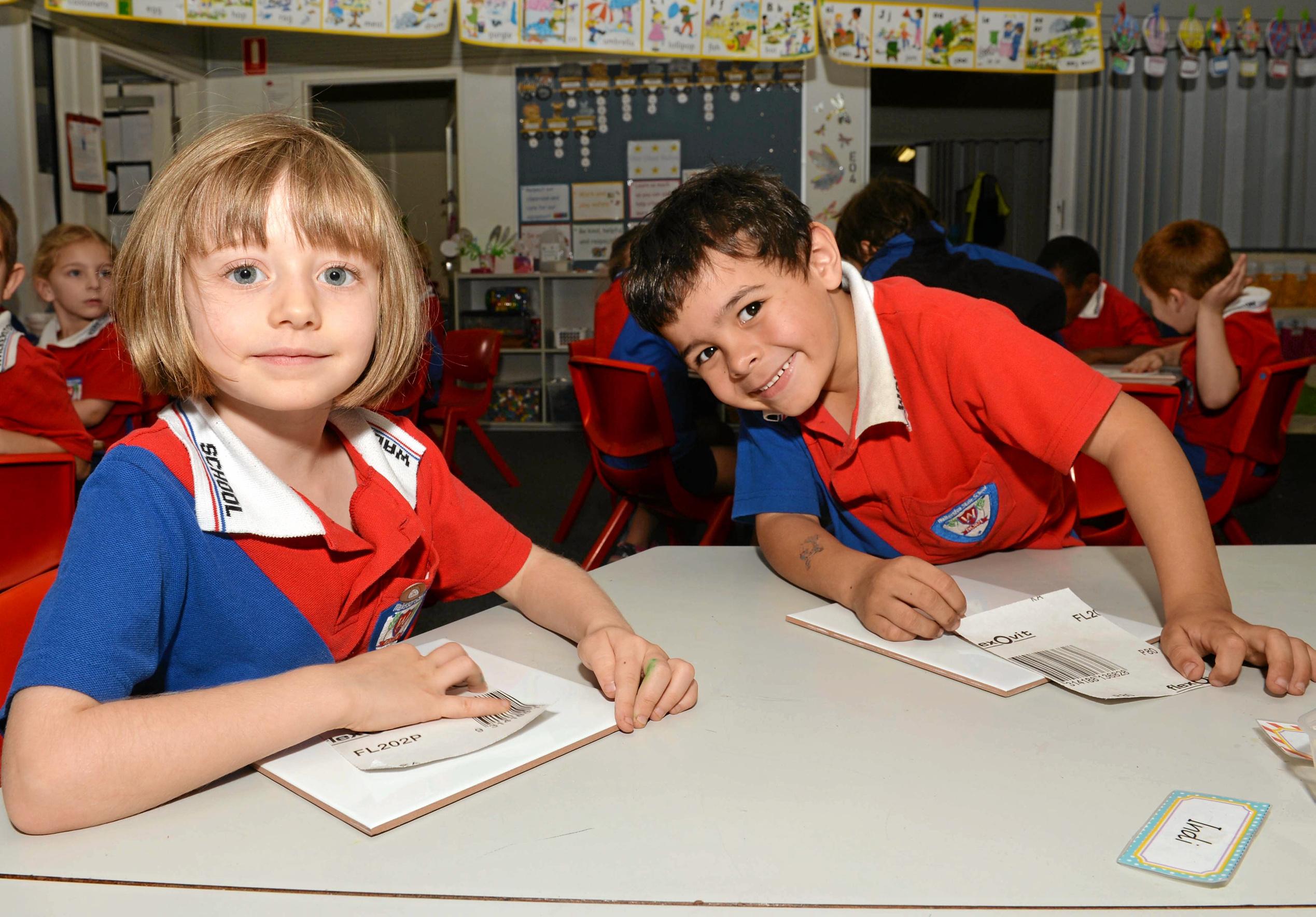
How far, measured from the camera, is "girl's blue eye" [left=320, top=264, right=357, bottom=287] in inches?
31.6

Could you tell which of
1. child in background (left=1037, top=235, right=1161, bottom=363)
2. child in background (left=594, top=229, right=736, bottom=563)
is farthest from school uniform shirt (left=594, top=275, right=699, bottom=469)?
child in background (left=1037, top=235, right=1161, bottom=363)

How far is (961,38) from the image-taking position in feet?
18.0

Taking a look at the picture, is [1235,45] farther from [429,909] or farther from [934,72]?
[429,909]

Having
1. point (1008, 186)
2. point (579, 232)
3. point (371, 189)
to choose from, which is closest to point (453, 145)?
point (579, 232)

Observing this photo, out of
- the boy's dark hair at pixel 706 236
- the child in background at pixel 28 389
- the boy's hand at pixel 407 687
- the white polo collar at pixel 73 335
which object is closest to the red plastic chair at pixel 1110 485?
the boy's dark hair at pixel 706 236

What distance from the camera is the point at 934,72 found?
778 cm

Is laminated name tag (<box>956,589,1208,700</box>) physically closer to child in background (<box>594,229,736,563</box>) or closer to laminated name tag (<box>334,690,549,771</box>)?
laminated name tag (<box>334,690,549,771</box>)

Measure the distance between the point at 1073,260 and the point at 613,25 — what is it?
8.82ft

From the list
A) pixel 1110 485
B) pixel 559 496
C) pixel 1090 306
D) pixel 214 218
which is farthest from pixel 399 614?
pixel 1090 306

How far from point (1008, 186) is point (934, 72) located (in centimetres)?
106

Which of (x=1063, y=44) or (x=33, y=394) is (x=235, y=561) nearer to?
(x=33, y=394)

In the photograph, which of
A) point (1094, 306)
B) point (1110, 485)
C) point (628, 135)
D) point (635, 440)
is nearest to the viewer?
point (1110, 485)

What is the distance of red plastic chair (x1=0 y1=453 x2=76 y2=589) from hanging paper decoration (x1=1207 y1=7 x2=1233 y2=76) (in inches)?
263

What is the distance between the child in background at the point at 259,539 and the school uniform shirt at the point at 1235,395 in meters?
2.24
